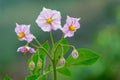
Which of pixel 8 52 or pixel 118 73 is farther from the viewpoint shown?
pixel 8 52

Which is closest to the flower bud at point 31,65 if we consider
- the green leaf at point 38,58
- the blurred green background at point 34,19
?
the green leaf at point 38,58

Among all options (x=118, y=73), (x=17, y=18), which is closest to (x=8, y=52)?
(x=17, y=18)

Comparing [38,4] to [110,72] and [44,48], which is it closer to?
[110,72]

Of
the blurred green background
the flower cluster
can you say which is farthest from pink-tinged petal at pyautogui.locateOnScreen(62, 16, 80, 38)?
the blurred green background

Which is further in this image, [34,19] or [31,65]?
[34,19]

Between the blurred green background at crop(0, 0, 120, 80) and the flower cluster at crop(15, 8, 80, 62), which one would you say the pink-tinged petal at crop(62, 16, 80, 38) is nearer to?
the flower cluster at crop(15, 8, 80, 62)

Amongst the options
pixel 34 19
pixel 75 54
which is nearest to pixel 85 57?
pixel 75 54

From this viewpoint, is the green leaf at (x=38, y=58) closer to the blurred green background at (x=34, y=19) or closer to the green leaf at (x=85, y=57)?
the green leaf at (x=85, y=57)

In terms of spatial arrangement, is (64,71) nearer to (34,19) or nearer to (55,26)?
(55,26)

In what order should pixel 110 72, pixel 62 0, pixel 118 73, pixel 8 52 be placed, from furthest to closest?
pixel 62 0 → pixel 8 52 → pixel 118 73 → pixel 110 72

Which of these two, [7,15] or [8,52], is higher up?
[7,15]

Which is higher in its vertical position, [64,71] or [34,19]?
[34,19]
